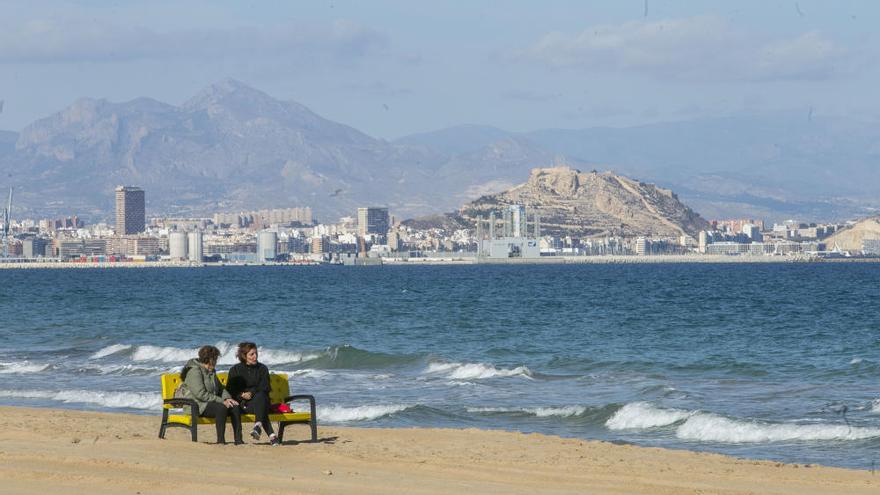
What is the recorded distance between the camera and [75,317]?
61.2m

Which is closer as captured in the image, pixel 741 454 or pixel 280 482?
pixel 280 482

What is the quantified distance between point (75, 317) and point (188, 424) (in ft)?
149

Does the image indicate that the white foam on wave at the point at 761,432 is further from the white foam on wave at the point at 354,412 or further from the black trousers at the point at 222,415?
the black trousers at the point at 222,415

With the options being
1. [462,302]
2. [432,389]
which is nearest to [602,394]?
[432,389]

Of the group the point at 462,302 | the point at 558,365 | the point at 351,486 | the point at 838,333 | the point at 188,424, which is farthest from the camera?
the point at 462,302

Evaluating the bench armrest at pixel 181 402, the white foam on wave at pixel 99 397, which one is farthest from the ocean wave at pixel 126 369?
the bench armrest at pixel 181 402

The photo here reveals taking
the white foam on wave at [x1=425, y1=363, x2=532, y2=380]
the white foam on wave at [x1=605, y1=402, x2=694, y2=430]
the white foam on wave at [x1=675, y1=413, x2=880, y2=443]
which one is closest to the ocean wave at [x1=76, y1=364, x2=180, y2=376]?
the white foam on wave at [x1=425, y1=363, x2=532, y2=380]

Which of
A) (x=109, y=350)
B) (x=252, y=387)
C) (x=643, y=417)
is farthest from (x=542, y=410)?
(x=109, y=350)

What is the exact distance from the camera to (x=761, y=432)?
69.4 feet

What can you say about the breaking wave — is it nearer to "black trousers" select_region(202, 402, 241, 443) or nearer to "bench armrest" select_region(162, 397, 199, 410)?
"black trousers" select_region(202, 402, 241, 443)

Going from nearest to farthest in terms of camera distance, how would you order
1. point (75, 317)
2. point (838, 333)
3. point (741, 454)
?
point (741, 454) → point (838, 333) → point (75, 317)

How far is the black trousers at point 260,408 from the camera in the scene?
685 inches

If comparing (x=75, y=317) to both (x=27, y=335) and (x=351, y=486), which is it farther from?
(x=351, y=486)

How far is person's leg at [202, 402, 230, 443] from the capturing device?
17.2 meters
